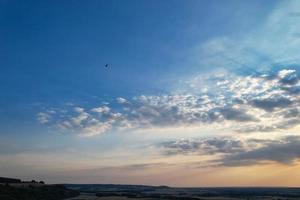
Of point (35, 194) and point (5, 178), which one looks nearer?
point (35, 194)

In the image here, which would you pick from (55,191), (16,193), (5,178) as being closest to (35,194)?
(16,193)

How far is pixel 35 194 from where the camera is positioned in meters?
108

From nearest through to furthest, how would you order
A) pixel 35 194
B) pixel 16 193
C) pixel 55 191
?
pixel 16 193, pixel 35 194, pixel 55 191

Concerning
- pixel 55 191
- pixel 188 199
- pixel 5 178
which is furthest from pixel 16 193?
pixel 188 199

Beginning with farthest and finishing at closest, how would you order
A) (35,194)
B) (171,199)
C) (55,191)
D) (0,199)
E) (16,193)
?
(171,199) → (55,191) → (35,194) → (16,193) → (0,199)

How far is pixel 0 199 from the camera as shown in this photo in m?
80.2

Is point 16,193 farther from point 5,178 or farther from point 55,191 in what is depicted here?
point 5,178

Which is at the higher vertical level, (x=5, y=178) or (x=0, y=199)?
(x=5, y=178)

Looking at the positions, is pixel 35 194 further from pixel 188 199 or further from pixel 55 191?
pixel 188 199

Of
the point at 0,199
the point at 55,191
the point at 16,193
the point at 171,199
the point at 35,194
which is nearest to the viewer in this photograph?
the point at 0,199

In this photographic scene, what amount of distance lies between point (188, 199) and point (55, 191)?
52.0 m

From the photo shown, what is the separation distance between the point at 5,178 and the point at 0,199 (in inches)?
3208

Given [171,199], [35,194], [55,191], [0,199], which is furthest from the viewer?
[171,199]

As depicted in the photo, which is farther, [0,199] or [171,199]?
[171,199]
